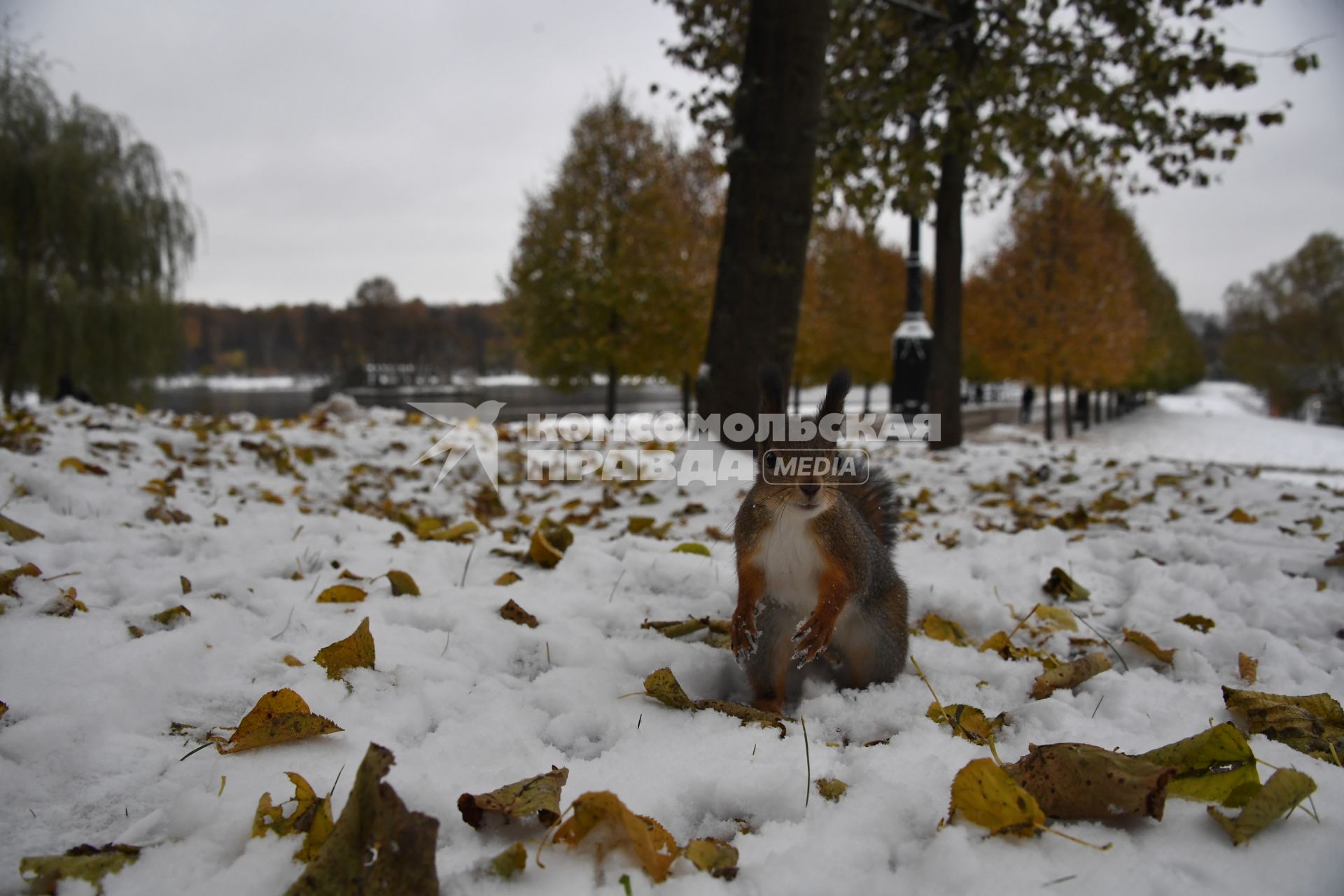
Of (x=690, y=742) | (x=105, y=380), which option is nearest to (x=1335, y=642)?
(x=690, y=742)

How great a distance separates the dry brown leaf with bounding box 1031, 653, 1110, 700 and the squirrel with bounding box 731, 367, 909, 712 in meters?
0.36

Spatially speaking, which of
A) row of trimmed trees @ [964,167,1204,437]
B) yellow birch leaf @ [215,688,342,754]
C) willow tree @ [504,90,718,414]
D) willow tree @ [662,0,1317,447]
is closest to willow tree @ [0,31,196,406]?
willow tree @ [504,90,718,414]

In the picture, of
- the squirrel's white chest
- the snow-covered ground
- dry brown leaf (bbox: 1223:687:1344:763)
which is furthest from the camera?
the squirrel's white chest

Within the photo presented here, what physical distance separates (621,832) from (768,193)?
13.8 feet

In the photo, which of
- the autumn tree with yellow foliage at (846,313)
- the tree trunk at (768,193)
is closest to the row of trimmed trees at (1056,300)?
the autumn tree with yellow foliage at (846,313)

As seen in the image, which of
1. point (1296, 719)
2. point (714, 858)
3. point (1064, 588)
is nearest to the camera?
point (714, 858)

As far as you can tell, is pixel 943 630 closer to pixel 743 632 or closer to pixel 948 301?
pixel 743 632

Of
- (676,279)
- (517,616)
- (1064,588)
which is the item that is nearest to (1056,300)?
(676,279)

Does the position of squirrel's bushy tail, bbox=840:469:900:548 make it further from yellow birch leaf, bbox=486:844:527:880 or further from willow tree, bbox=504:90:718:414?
willow tree, bbox=504:90:718:414

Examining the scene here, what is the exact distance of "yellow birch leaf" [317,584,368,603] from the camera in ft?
7.07

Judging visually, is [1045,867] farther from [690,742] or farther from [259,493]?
[259,493]

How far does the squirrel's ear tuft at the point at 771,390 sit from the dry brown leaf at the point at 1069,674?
105cm

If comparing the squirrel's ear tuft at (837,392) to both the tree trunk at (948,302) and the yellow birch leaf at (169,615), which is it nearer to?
the yellow birch leaf at (169,615)

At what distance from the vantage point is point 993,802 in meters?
1.13
